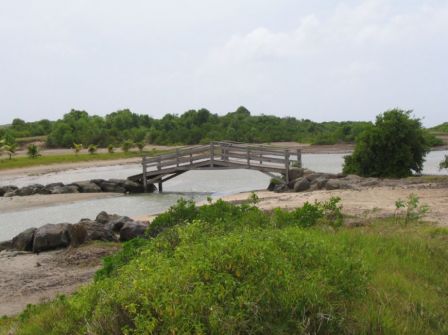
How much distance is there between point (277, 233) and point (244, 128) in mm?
67675

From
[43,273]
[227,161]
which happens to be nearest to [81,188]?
[227,161]

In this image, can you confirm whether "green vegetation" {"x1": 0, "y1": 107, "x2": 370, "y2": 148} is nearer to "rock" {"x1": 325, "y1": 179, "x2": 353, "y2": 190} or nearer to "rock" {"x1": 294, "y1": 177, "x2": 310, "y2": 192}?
"rock" {"x1": 294, "y1": 177, "x2": 310, "y2": 192}

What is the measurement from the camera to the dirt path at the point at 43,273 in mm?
8844

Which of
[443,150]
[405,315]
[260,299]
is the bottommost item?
[443,150]

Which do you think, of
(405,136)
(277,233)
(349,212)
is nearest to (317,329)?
(277,233)

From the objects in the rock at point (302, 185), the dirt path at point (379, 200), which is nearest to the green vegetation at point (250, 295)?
the dirt path at point (379, 200)

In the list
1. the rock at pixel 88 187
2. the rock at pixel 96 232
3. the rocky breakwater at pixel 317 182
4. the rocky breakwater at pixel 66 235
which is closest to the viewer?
the rocky breakwater at pixel 66 235

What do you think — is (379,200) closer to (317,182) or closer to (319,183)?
(319,183)

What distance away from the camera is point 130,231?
511 inches

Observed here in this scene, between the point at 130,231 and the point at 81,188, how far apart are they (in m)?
15.5

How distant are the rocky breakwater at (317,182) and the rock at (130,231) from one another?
9.13 metres

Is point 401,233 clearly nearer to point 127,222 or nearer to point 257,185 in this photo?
point 127,222

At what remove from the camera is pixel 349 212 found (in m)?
13.0

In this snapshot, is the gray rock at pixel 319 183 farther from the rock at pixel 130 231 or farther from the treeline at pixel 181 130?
the treeline at pixel 181 130
